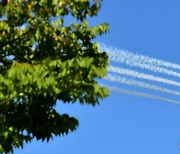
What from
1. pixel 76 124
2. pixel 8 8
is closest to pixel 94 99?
pixel 76 124

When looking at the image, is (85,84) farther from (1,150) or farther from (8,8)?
(8,8)

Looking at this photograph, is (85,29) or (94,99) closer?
(94,99)

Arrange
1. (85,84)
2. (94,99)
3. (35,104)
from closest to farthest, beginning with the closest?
(85,84) < (94,99) < (35,104)

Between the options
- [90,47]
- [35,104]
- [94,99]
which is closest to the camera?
[94,99]

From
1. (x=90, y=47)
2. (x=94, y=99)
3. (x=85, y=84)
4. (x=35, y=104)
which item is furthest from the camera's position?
(x=90, y=47)

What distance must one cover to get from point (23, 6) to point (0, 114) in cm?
439

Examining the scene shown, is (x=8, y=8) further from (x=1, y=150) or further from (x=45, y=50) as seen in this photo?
(x=1, y=150)

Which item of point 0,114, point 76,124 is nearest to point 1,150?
point 0,114

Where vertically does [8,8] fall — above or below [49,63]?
above

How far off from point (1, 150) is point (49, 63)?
3.52 m

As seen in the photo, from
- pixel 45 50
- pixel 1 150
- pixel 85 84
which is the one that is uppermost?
pixel 45 50

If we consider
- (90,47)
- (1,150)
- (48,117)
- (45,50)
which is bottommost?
(1,150)

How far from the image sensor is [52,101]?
67.7ft

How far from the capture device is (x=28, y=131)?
20734 millimetres
